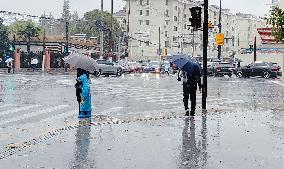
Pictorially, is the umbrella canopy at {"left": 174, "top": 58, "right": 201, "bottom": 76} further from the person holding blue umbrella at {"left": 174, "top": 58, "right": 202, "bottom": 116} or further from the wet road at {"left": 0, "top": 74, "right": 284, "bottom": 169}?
the wet road at {"left": 0, "top": 74, "right": 284, "bottom": 169}

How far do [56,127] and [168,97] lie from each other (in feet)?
37.0

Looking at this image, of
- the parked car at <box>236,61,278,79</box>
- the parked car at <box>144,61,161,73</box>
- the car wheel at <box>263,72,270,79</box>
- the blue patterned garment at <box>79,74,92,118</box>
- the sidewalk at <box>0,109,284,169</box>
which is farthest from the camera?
the parked car at <box>144,61,161,73</box>

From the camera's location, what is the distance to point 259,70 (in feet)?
149

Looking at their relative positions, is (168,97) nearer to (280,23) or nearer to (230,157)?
(280,23)

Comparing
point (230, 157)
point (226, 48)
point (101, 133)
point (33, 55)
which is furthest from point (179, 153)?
point (226, 48)

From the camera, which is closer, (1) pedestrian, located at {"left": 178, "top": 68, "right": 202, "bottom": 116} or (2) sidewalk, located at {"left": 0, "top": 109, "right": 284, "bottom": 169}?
(2) sidewalk, located at {"left": 0, "top": 109, "right": 284, "bottom": 169}

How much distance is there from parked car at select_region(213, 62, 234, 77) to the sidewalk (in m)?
34.8

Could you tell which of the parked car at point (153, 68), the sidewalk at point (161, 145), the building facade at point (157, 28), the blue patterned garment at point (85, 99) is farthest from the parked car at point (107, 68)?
the building facade at point (157, 28)

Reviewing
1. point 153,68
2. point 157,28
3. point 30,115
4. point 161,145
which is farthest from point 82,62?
point 157,28

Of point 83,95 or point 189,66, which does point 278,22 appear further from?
point 83,95

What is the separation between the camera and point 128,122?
13273 mm

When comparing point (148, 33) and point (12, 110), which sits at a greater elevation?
point (148, 33)

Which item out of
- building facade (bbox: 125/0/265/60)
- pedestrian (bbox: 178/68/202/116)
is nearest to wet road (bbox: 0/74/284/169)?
pedestrian (bbox: 178/68/202/116)

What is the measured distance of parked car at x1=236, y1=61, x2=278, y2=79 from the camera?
45.0 meters
